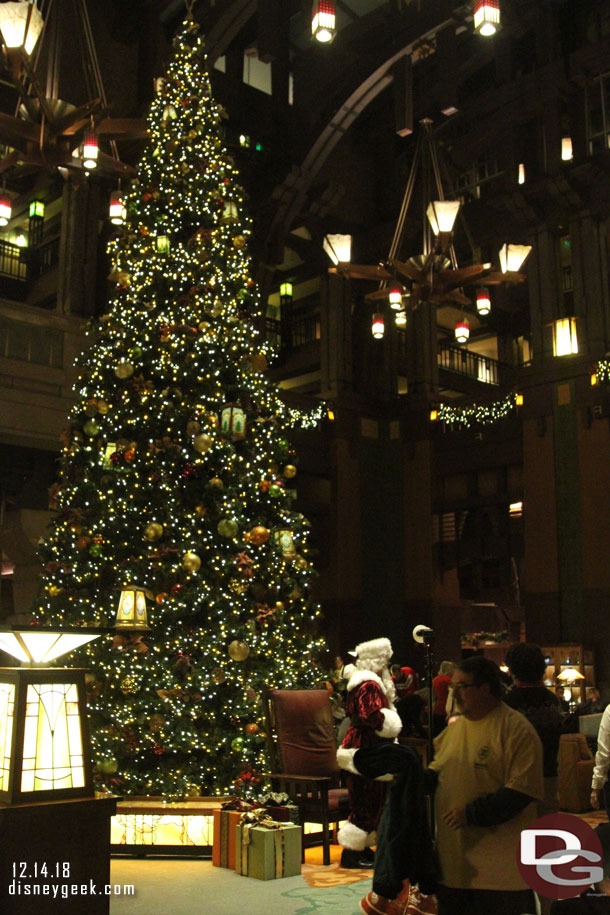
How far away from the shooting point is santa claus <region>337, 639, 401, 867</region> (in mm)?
4816

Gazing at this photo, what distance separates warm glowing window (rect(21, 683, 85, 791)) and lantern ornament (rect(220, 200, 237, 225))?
538 centimetres

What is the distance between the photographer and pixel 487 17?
5559 mm

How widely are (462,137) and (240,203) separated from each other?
9550mm

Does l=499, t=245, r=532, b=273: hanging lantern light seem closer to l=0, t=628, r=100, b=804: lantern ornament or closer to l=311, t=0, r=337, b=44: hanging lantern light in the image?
l=311, t=0, r=337, b=44: hanging lantern light

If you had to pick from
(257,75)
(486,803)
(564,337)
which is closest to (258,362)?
(486,803)

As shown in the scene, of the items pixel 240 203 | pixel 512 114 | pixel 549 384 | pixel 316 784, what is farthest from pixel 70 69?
pixel 316 784

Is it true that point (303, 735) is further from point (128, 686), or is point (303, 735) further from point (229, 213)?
point (229, 213)

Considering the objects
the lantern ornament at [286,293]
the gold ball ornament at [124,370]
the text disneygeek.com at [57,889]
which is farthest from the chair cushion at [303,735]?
the lantern ornament at [286,293]

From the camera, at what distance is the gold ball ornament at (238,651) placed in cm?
642

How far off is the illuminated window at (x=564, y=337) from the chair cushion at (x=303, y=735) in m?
9.53

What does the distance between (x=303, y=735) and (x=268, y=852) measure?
0.97 metres

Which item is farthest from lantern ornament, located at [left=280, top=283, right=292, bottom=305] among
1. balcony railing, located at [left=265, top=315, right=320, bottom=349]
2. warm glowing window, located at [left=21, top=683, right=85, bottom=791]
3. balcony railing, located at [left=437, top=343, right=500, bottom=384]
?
warm glowing window, located at [left=21, top=683, right=85, bottom=791]

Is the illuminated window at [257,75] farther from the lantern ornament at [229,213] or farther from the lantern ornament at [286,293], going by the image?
the lantern ornament at [229,213]

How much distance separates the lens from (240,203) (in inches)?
316
